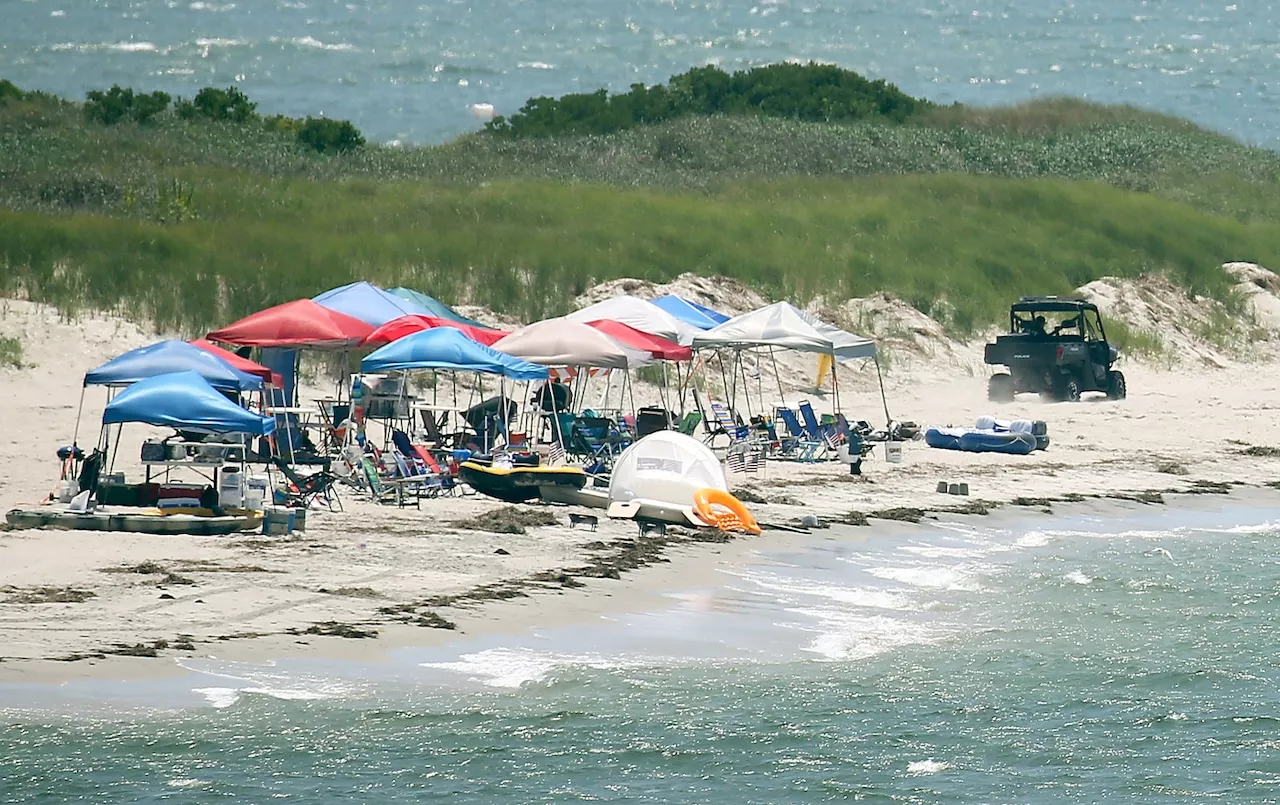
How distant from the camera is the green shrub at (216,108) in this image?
178 feet

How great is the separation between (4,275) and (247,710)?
20295mm

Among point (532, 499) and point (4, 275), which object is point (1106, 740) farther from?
point (4, 275)

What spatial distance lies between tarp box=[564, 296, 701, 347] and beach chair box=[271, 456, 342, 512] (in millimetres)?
7494

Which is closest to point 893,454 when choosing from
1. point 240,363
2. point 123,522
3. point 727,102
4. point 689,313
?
point 689,313

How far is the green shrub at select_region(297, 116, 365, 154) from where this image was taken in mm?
50812

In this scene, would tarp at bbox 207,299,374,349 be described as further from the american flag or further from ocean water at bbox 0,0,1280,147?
ocean water at bbox 0,0,1280,147

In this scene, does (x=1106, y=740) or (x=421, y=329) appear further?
(x=421, y=329)

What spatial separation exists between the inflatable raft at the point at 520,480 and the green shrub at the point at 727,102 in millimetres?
39868

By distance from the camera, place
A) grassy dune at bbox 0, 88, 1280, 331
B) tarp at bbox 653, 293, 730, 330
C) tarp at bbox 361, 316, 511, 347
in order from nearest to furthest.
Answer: tarp at bbox 361, 316, 511, 347, tarp at bbox 653, 293, 730, 330, grassy dune at bbox 0, 88, 1280, 331

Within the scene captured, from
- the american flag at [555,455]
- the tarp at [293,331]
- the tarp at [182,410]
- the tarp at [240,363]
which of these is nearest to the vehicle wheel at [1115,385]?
the american flag at [555,455]

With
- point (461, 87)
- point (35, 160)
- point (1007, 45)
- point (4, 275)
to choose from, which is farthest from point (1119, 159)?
point (1007, 45)

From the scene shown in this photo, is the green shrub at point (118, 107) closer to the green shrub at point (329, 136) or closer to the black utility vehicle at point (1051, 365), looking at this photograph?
the green shrub at point (329, 136)

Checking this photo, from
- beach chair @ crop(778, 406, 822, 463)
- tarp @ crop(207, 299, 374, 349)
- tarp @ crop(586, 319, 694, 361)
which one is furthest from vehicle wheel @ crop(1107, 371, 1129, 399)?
tarp @ crop(207, 299, 374, 349)

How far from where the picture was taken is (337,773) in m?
12.1
